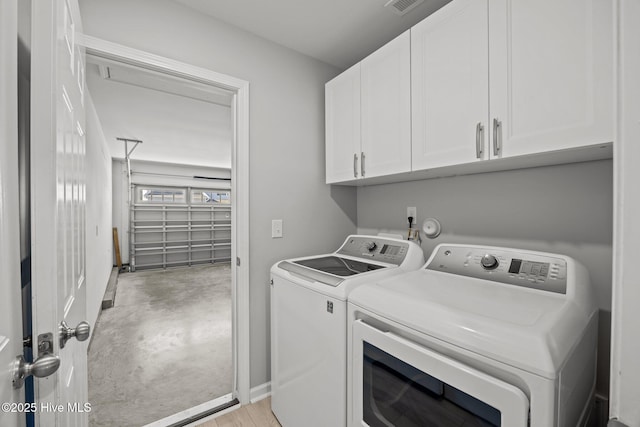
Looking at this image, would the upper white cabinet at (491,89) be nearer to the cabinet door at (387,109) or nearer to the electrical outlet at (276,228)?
the cabinet door at (387,109)

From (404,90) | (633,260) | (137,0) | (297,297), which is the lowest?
(297,297)

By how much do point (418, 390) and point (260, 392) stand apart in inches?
52.7

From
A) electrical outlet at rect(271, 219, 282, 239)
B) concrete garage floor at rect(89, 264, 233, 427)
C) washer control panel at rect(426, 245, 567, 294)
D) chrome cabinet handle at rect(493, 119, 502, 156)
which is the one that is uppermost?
chrome cabinet handle at rect(493, 119, 502, 156)

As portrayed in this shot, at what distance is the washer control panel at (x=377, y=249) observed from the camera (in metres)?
1.55

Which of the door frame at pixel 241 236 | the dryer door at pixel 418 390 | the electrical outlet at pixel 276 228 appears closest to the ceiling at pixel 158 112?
the door frame at pixel 241 236

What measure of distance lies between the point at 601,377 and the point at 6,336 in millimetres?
1952

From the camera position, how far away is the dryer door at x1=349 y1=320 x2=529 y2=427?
664mm

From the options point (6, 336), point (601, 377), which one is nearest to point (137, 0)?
point (6, 336)

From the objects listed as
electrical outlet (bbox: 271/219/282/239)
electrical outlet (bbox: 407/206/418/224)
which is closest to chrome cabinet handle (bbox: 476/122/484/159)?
electrical outlet (bbox: 407/206/418/224)

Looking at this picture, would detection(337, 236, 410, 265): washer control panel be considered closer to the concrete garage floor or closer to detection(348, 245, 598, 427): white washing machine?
detection(348, 245, 598, 427): white washing machine

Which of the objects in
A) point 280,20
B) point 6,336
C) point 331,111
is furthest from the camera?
point 331,111

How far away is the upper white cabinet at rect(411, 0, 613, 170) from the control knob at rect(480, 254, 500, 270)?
1.49ft

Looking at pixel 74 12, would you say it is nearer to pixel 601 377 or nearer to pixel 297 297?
pixel 297 297

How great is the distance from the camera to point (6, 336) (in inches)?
20.1
